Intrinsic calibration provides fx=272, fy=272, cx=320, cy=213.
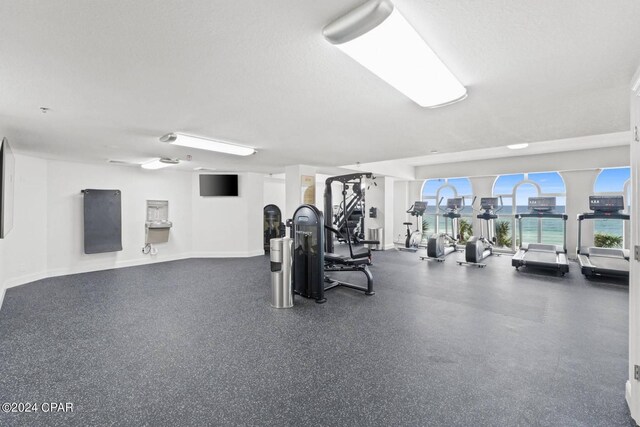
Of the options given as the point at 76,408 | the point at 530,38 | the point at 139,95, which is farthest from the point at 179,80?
the point at 76,408

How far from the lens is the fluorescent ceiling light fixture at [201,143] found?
3.45 metres

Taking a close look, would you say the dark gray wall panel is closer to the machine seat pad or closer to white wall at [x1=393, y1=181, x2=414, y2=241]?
the machine seat pad

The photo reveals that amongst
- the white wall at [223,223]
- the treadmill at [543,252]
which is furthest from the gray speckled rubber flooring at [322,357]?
the white wall at [223,223]

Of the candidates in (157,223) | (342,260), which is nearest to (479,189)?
(342,260)

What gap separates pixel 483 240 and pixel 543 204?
159cm

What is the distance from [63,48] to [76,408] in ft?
7.75

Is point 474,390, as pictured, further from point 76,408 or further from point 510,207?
point 510,207

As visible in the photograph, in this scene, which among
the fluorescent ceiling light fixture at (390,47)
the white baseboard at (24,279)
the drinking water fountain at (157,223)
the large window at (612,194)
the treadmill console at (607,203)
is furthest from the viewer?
the drinking water fountain at (157,223)

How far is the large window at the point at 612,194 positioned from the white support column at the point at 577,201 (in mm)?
117

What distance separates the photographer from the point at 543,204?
6.59m

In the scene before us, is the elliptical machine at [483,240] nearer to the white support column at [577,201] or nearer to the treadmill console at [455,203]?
the treadmill console at [455,203]

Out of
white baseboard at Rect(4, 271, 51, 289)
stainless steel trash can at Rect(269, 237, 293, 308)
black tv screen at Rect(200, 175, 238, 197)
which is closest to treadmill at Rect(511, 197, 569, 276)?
stainless steel trash can at Rect(269, 237, 293, 308)

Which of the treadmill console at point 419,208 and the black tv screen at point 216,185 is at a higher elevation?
the black tv screen at point 216,185

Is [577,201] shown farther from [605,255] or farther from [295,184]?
[295,184]
